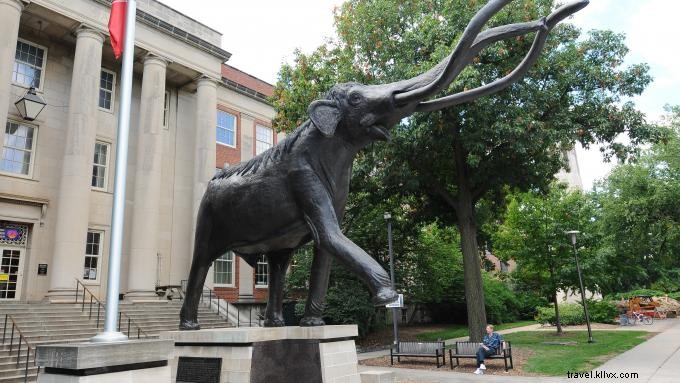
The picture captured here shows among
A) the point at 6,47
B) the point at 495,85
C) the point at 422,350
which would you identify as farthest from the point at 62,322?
the point at 495,85

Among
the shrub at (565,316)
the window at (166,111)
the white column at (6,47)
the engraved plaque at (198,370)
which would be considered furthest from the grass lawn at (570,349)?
the window at (166,111)

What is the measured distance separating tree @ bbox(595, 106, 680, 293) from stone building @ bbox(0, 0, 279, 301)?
2563 centimetres

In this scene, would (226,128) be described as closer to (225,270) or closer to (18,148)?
(225,270)

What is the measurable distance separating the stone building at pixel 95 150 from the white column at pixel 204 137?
0.18 ft

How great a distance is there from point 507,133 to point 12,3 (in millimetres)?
17734

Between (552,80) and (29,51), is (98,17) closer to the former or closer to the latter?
(29,51)

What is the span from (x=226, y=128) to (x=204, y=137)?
4.29 m

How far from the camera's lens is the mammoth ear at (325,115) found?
5102 mm

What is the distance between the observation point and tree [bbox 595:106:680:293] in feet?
106

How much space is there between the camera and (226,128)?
28469 millimetres

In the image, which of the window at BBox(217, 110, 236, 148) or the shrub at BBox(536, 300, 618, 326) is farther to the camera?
the shrub at BBox(536, 300, 618, 326)

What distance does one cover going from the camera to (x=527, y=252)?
77.9 ft

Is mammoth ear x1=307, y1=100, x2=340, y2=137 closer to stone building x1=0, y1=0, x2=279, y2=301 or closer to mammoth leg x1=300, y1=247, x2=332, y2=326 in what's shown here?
mammoth leg x1=300, y1=247, x2=332, y2=326

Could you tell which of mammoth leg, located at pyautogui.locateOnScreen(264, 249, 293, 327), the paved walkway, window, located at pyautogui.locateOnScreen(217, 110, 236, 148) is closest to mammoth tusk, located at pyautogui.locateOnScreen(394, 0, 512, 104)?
mammoth leg, located at pyautogui.locateOnScreen(264, 249, 293, 327)
